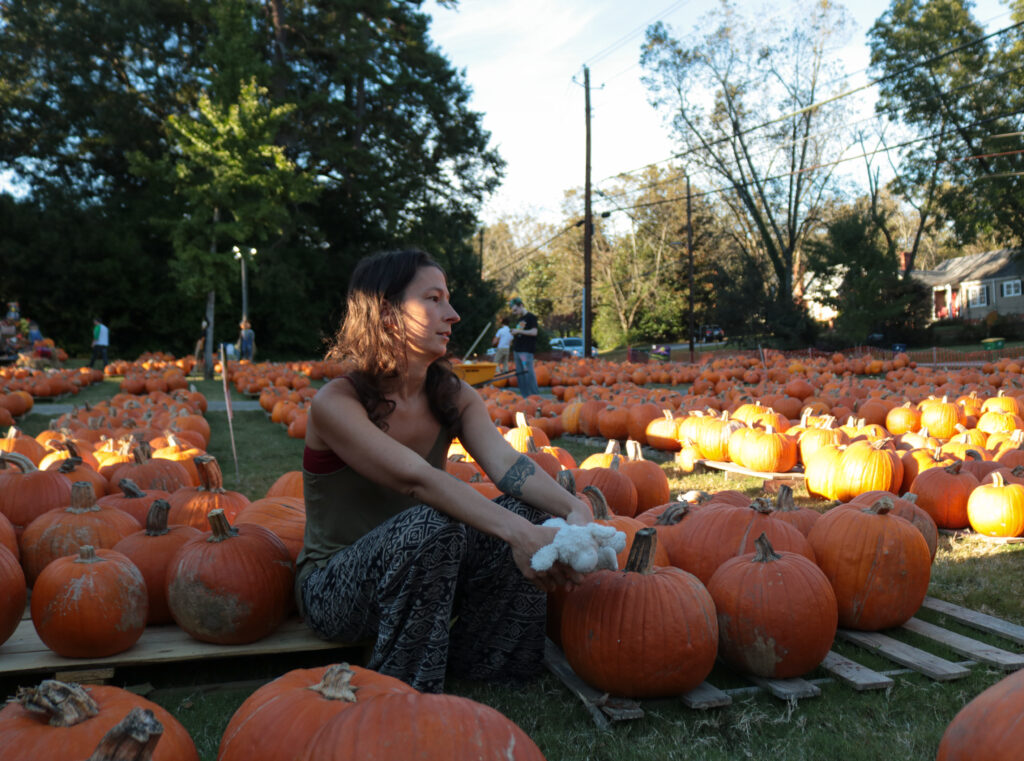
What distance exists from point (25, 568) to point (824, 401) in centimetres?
768

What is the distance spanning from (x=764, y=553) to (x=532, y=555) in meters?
0.92

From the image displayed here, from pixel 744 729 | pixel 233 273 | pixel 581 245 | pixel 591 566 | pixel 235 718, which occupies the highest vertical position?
pixel 581 245

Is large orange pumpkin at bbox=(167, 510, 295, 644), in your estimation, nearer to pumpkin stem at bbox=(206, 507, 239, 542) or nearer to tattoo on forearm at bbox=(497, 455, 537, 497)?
pumpkin stem at bbox=(206, 507, 239, 542)

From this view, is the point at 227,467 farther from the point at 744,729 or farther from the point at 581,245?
the point at 581,245

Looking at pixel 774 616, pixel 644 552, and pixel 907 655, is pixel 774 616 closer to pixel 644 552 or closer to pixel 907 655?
pixel 644 552

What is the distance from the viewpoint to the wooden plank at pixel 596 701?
231 centimetres

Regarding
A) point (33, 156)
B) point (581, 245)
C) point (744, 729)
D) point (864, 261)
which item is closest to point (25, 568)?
point (744, 729)

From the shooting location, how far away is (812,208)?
38000 mm

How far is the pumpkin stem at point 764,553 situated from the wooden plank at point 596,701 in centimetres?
66

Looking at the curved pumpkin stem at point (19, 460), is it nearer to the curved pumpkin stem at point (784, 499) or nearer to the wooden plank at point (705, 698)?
the wooden plank at point (705, 698)

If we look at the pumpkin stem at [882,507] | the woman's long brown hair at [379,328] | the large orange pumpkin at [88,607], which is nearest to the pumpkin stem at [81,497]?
the large orange pumpkin at [88,607]

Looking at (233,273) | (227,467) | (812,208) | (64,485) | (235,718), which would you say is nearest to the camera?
(235,718)

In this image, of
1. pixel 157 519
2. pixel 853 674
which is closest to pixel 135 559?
pixel 157 519

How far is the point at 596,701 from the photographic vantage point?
2.40m
